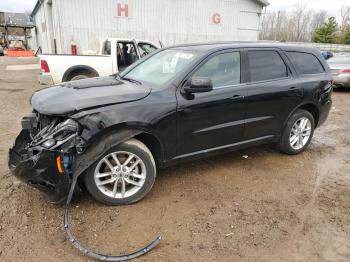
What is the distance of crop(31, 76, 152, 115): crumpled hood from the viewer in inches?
122

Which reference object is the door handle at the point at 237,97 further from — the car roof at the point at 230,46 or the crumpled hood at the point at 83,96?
the crumpled hood at the point at 83,96

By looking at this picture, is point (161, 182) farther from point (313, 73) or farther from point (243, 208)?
point (313, 73)

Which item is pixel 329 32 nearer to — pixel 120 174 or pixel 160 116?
pixel 160 116

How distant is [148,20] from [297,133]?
13.9 metres

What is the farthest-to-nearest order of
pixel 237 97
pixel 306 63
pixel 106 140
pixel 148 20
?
pixel 148 20
pixel 306 63
pixel 237 97
pixel 106 140

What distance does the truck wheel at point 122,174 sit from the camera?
3.22 m

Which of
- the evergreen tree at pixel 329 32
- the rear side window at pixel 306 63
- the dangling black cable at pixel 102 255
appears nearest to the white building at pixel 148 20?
the rear side window at pixel 306 63

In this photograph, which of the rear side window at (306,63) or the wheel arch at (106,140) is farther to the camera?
the rear side window at (306,63)

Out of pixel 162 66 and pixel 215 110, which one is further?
pixel 162 66

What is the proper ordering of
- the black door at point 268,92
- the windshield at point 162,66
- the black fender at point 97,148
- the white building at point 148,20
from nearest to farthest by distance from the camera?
the black fender at point 97,148
the windshield at point 162,66
the black door at point 268,92
the white building at point 148,20

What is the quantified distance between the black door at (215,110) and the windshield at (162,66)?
0.77 feet

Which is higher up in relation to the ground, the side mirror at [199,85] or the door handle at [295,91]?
the side mirror at [199,85]

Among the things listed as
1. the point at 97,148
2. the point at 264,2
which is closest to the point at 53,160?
the point at 97,148

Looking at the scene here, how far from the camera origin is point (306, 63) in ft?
15.9
